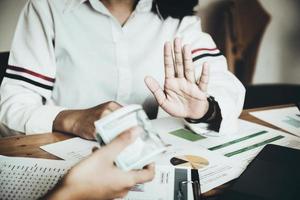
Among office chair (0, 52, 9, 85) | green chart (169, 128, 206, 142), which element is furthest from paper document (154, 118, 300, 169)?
office chair (0, 52, 9, 85)

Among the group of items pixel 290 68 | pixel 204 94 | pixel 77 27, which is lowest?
pixel 290 68

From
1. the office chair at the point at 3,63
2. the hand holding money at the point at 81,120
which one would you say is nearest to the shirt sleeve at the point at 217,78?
the hand holding money at the point at 81,120

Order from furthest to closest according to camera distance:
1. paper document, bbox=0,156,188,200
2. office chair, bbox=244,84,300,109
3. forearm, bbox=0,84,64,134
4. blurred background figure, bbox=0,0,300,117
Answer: blurred background figure, bbox=0,0,300,117 → office chair, bbox=244,84,300,109 → forearm, bbox=0,84,64,134 → paper document, bbox=0,156,188,200

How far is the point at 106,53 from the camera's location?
46.0 inches

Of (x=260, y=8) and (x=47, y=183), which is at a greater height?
(x=260, y=8)

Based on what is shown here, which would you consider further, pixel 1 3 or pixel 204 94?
pixel 1 3

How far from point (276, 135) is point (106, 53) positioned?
0.61 m

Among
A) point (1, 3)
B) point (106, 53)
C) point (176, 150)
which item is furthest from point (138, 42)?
point (1, 3)

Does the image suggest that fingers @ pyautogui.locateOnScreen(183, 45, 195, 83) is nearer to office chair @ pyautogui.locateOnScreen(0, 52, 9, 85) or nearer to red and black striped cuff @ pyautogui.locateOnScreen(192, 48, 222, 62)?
red and black striped cuff @ pyautogui.locateOnScreen(192, 48, 222, 62)

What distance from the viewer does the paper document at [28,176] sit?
0.67 metres

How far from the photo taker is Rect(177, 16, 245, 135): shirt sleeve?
1004 mm

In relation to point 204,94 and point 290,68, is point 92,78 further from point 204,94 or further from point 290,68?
point 290,68

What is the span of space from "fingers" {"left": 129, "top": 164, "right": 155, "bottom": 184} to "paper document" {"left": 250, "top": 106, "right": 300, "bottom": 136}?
593mm

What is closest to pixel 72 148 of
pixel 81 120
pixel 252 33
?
pixel 81 120
